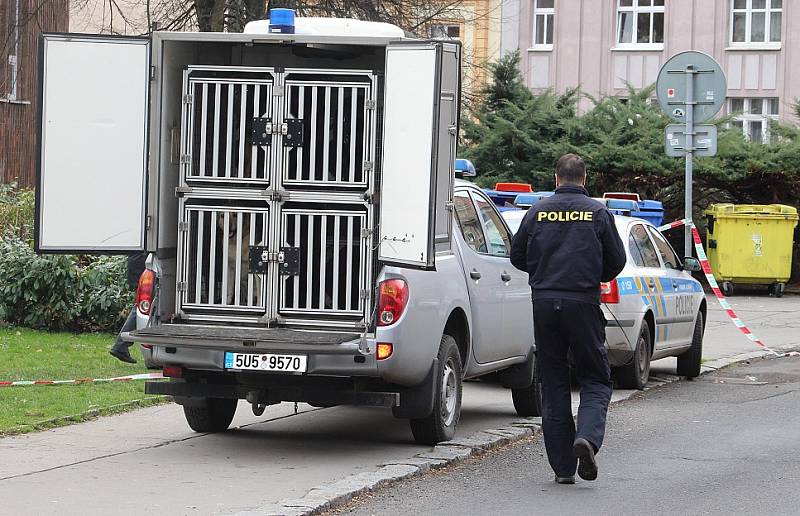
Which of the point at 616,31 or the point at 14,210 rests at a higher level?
the point at 616,31

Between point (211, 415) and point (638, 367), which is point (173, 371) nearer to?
point (211, 415)

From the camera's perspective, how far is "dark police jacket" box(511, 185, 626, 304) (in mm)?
7691

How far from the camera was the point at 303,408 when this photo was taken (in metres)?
11.0

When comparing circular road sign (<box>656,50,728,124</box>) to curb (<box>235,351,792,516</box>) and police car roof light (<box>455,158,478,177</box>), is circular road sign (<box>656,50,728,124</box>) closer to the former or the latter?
police car roof light (<box>455,158,478,177</box>)

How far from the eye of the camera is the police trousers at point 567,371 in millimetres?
7680

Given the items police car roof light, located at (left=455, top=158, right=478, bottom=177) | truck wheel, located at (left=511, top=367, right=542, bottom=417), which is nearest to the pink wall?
police car roof light, located at (left=455, top=158, right=478, bottom=177)

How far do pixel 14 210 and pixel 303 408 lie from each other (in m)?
8.70

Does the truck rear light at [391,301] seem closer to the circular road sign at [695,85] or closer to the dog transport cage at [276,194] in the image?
the dog transport cage at [276,194]

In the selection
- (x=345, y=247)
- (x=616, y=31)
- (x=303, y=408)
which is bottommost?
(x=303, y=408)

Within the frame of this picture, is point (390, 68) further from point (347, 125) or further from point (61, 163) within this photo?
point (61, 163)

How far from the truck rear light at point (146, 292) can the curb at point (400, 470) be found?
186 centimetres

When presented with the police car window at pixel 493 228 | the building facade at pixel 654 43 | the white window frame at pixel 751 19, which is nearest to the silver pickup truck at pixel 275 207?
the police car window at pixel 493 228

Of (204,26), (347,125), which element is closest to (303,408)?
(347,125)

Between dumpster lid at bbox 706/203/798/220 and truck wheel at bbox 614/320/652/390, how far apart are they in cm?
1432
